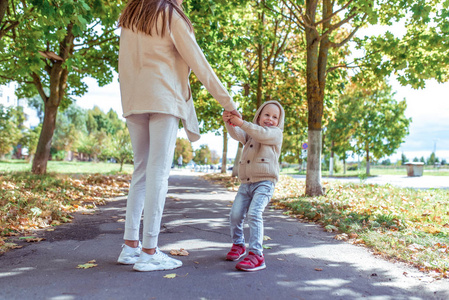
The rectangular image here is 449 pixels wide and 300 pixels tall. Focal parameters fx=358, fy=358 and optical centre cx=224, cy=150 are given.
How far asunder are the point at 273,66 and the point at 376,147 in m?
21.5

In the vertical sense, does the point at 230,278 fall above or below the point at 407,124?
below

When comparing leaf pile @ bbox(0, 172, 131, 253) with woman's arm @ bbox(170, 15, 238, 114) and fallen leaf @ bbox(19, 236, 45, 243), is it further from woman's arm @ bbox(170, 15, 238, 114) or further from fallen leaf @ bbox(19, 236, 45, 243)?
woman's arm @ bbox(170, 15, 238, 114)

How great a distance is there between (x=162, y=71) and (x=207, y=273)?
1692 mm

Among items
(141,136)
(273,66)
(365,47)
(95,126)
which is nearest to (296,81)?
(273,66)

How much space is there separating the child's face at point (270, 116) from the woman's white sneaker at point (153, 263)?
1.60 metres

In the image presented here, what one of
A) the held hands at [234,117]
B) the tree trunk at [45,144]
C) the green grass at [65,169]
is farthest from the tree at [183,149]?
the held hands at [234,117]

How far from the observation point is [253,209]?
3.26m

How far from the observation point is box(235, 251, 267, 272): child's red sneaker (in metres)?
3.00

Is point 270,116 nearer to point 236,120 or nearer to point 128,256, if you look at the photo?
point 236,120

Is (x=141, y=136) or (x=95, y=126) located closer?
(x=141, y=136)

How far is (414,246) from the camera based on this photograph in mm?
4004

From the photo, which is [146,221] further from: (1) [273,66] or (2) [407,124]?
(2) [407,124]

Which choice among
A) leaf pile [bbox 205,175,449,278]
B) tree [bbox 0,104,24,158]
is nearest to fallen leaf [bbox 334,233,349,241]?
leaf pile [bbox 205,175,449,278]

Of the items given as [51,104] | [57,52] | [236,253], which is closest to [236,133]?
[236,253]
